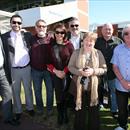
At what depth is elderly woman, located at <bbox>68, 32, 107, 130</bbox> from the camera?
5.19 m

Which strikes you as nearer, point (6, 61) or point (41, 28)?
point (6, 61)

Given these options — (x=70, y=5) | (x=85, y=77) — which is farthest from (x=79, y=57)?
(x=70, y=5)

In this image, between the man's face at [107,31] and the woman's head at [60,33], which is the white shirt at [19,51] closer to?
the woman's head at [60,33]

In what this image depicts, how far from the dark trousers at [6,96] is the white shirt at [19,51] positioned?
0.39 metres

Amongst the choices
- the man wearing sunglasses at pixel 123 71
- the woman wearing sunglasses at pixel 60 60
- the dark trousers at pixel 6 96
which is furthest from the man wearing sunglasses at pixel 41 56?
the man wearing sunglasses at pixel 123 71

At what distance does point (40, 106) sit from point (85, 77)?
195cm

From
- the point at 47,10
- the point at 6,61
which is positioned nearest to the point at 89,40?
the point at 6,61

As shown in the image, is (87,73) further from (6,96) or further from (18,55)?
(6,96)

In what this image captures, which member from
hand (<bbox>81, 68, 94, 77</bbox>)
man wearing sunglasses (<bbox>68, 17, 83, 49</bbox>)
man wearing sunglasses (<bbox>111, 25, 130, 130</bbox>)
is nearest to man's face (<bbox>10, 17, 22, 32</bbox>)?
man wearing sunglasses (<bbox>68, 17, 83, 49</bbox>)

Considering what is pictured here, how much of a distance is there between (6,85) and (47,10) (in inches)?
822

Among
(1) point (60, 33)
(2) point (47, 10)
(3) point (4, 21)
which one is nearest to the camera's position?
(1) point (60, 33)

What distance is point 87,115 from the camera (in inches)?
217

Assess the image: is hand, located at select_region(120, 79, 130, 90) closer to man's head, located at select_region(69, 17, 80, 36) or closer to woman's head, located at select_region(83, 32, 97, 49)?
woman's head, located at select_region(83, 32, 97, 49)

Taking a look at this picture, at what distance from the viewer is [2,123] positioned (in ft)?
20.9
